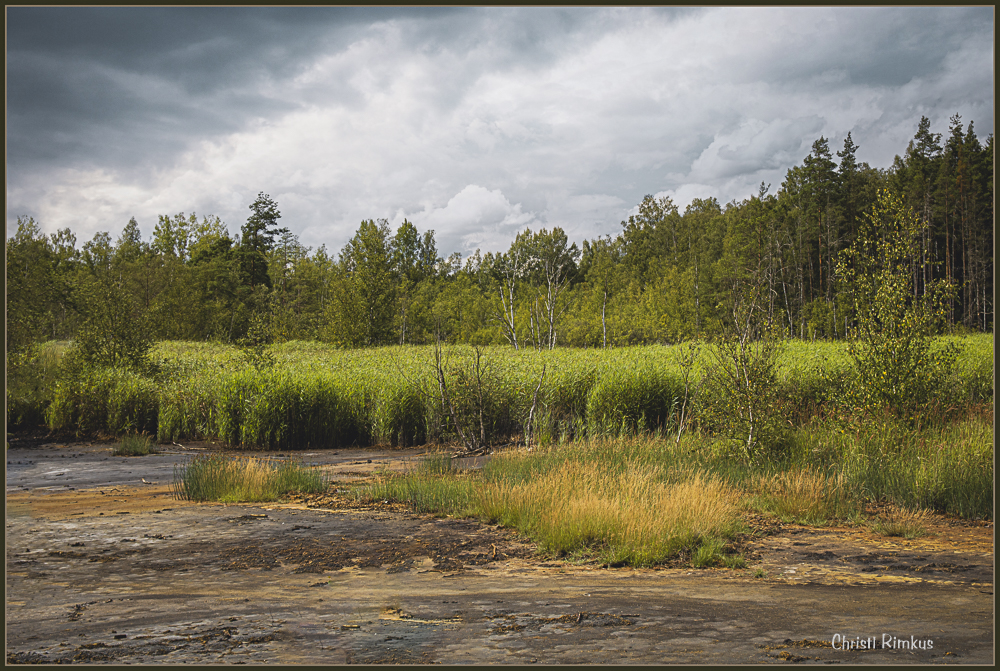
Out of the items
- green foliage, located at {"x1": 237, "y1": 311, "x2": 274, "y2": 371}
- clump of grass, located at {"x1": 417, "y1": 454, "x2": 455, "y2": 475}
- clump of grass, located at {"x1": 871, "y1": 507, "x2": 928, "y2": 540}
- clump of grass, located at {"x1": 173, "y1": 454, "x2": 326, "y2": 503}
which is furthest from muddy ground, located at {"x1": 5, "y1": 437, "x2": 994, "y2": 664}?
green foliage, located at {"x1": 237, "y1": 311, "x2": 274, "y2": 371}

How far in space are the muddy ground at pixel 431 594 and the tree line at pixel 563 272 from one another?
30879 mm

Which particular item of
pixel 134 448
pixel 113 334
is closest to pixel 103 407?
pixel 134 448

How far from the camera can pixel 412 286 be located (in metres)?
68.1

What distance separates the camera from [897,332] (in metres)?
13.5

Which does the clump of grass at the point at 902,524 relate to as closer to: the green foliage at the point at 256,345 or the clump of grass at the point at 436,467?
the clump of grass at the point at 436,467

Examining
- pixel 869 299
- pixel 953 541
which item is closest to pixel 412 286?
pixel 869 299

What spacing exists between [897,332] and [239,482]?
13.7 m

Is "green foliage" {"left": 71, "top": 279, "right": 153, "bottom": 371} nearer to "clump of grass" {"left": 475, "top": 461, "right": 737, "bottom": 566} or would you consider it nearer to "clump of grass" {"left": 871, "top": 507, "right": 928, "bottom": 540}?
"clump of grass" {"left": 475, "top": 461, "right": 737, "bottom": 566}

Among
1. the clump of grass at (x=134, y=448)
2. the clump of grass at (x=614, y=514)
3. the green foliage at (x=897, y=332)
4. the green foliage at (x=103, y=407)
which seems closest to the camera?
the clump of grass at (x=614, y=514)

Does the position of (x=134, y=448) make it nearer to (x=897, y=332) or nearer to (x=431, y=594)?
(x=431, y=594)

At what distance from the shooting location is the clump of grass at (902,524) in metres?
9.77

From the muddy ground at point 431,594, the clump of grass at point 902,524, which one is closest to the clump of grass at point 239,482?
the muddy ground at point 431,594

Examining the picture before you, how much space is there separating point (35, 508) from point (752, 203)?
68531mm

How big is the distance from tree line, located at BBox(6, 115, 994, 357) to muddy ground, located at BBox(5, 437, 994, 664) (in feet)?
101
